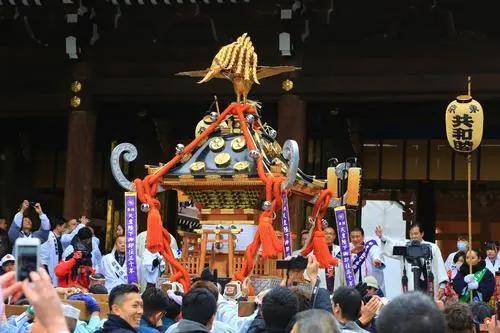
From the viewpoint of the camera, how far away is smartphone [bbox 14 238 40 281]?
2502 millimetres

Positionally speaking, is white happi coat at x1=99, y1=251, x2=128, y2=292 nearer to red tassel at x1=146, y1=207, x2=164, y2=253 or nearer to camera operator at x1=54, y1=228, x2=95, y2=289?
camera operator at x1=54, y1=228, x2=95, y2=289

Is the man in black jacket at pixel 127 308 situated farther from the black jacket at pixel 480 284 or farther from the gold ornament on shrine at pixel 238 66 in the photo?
the black jacket at pixel 480 284

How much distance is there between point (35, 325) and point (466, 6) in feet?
36.7

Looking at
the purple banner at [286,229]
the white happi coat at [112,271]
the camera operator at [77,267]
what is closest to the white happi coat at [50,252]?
the camera operator at [77,267]

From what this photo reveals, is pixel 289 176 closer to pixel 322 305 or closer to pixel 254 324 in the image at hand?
pixel 322 305

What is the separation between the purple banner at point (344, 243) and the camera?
9.90m

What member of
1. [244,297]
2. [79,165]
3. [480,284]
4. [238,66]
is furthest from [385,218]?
[244,297]

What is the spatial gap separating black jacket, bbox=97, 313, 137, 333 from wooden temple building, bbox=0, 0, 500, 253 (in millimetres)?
8586

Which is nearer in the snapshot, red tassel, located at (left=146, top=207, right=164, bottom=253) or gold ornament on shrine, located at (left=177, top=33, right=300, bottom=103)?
red tassel, located at (left=146, top=207, right=164, bottom=253)

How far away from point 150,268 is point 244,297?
236cm

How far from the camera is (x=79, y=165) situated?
14.6 meters

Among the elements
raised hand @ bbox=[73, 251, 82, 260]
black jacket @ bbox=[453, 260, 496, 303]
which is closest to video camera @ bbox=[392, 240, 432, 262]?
black jacket @ bbox=[453, 260, 496, 303]

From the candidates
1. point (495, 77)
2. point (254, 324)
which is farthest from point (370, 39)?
point (254, 324)

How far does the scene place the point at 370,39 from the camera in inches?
567
